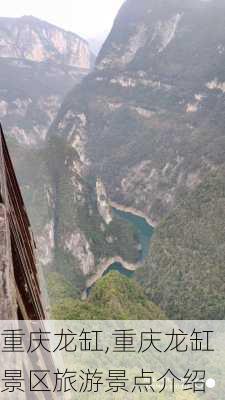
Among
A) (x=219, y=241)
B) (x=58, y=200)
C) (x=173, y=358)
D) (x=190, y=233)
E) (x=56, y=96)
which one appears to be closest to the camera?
(x=173, y=358)

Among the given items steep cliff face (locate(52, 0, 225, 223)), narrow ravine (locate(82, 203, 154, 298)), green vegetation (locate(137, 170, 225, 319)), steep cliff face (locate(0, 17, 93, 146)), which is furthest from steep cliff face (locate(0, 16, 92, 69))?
green vegetation (locate(137, 170, 225, 319))

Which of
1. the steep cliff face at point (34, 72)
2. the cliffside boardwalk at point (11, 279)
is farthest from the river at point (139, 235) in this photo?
the steep cliff face at point (34, 72)

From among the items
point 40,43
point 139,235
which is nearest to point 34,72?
point 40,43

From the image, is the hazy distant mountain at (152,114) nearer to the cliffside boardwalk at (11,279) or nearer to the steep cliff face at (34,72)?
the steep cliff face at (34,72)

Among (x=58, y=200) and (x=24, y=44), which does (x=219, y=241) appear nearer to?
(x=58, y=200)

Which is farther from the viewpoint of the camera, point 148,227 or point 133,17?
point 133,17

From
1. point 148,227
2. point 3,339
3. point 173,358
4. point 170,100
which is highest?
point 170,100

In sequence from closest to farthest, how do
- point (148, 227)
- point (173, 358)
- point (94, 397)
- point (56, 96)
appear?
1. point (94, 397)
2. point (173, 358)
3. point (148, 227)
4. point (56, 96)

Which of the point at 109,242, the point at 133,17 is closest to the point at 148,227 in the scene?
the point at 109,242
